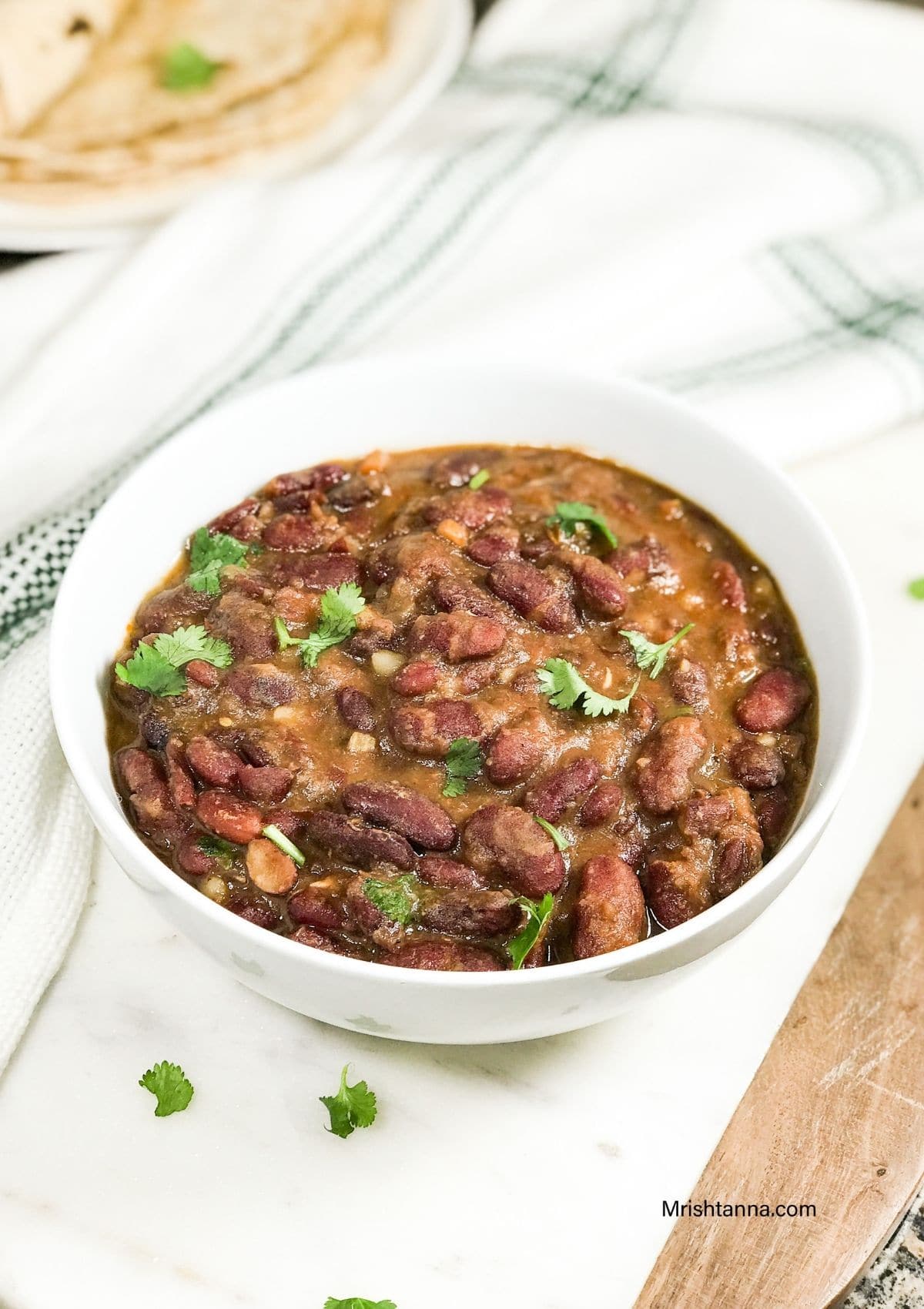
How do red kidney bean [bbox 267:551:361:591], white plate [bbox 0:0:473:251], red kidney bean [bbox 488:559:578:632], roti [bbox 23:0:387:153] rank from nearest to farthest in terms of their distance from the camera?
red kidney bean [bbox 488:559:578:632], red kidney bean [bbox 267:551:361:591], white plate [bbox 0:0:473:251], roti [bbox 23:0:387:153]

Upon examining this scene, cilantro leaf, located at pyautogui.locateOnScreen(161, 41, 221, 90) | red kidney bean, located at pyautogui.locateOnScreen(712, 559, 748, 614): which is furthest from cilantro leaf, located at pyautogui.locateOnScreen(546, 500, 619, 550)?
cilantro leaf, located at pyautogui.locateOnScreen(161, 41, 221, 90)

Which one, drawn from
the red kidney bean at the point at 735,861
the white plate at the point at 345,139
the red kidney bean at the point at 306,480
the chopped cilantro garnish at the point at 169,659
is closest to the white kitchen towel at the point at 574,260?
the white plate at the point at 345,139

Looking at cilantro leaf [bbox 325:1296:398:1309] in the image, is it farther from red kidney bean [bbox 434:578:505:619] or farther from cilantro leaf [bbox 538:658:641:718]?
red kidney bean [bbox 434:578:505:619]

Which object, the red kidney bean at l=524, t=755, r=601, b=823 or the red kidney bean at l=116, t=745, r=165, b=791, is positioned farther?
the red kidney bean at l=116, t=745, r=165, b=791

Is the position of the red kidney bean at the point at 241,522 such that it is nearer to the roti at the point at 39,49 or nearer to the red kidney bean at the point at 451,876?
the red kidney bean at the point at 451,876

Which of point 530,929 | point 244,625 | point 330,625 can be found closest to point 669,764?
point 530,929

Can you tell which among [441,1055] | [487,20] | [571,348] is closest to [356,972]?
[441,1055]
